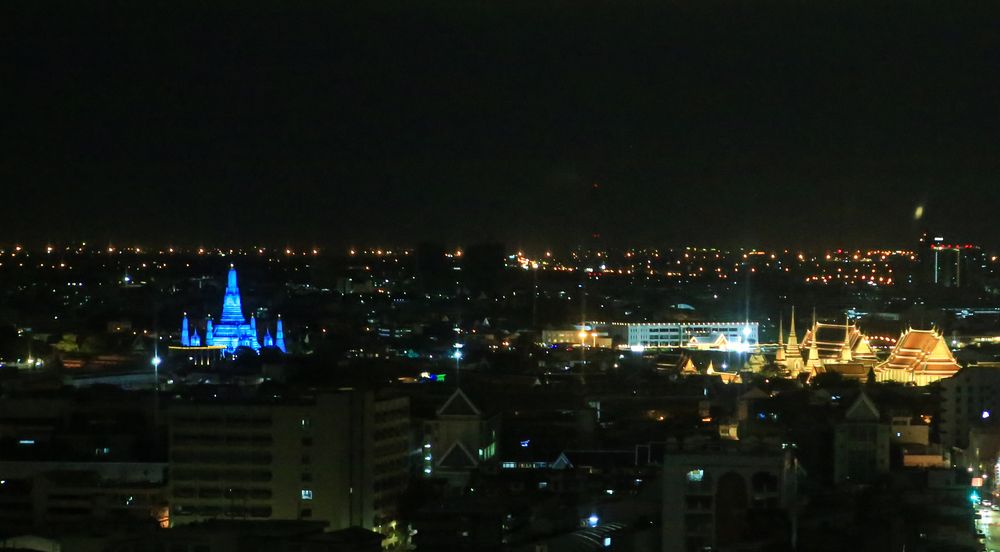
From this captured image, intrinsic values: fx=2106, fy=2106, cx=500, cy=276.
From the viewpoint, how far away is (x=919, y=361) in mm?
26172

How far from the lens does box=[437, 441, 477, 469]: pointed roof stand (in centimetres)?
1527

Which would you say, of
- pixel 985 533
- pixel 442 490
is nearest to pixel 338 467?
pixel 442 490

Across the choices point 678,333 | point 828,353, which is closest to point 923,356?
point 828,353

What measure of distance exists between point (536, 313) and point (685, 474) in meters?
34.7

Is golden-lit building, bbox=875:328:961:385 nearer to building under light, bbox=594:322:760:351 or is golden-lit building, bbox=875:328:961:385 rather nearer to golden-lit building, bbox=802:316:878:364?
golden-lit building, bbox=802:316:878:364

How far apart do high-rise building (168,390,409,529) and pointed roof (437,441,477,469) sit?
5.38 ft

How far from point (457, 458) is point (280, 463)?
2.33 metres

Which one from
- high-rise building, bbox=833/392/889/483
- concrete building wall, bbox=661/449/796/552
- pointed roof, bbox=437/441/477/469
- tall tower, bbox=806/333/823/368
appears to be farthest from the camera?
tall tower, bbox=806/333/823/368

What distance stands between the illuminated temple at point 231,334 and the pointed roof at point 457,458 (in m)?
15.9

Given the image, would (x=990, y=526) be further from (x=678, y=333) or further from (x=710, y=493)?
(x=678, y=333)

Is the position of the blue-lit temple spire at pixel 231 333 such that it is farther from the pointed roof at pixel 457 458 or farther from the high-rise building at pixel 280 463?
the high-rise building at pixel 280 463

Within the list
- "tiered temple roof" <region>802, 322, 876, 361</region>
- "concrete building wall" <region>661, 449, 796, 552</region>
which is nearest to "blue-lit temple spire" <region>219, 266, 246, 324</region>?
"tiered temple roof" <region>802, 322, 876, 361</region>

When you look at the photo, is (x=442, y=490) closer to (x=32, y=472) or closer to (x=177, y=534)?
(x=32, y=472)

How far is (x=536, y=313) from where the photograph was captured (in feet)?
151
